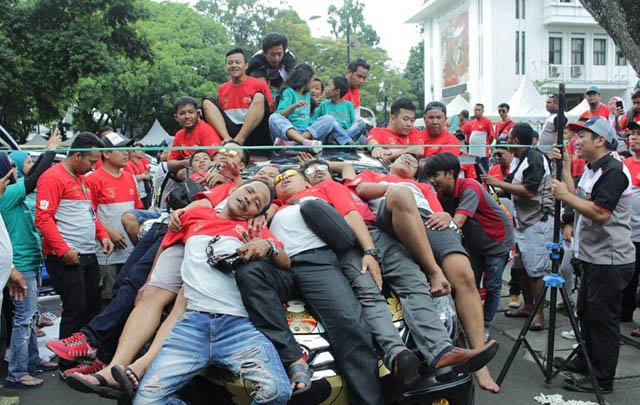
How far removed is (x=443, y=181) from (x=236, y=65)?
2.73 m

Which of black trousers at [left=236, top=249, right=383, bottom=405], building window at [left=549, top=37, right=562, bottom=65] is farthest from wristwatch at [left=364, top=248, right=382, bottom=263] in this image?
building window at [left=549, top=37, right=562, bottom=65]

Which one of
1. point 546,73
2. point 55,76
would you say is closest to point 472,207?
point 55,76

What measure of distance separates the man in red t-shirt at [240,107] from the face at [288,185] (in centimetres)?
195

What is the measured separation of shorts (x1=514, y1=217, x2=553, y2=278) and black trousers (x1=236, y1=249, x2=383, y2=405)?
11.8ft

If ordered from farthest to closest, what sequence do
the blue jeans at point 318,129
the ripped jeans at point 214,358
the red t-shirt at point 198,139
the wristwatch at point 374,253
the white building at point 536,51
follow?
the white building at point 536,51
the red t-shirt at point 198,139
the blue jeans at point 318,129
the wristwatch at point 374,253
the ripped jeans at point 214,358

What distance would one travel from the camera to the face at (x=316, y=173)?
4625 millimetres

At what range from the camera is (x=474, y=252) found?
5891mm

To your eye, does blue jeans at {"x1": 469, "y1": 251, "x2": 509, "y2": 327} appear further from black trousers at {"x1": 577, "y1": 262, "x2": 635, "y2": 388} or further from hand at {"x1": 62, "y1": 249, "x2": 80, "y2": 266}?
hand at {"x1": 62, "y1": 249, "x2": 80, "y2": 266}

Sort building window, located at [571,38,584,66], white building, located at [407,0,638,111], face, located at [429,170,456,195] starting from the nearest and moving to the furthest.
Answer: face, located at [429,170,456,195], white building, located at [407,0,638,111], building window, located at [571,38,584,66]

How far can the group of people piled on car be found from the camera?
10.6 ft

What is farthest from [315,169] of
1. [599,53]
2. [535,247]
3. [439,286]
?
[599,53]

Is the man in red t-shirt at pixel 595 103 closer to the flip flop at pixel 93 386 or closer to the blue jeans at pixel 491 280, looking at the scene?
the blue jeans at pixel 491 280

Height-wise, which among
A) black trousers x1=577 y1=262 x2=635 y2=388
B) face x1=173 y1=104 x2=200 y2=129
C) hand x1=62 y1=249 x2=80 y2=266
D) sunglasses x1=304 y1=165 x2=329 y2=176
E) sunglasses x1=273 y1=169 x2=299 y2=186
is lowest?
black trousers x1=577 y1=262 x2=635 y2=388

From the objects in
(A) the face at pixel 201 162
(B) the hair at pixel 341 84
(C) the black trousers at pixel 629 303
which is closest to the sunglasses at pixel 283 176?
(A) the face at pixel 201 162
